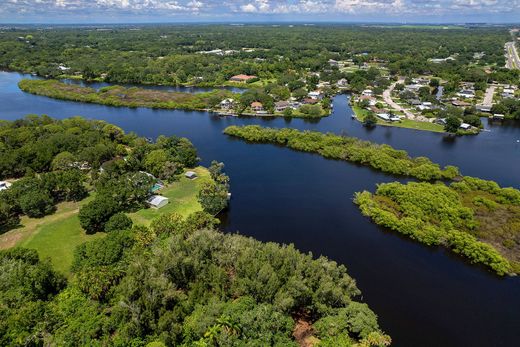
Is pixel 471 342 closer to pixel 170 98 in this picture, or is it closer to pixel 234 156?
pixel 234 156

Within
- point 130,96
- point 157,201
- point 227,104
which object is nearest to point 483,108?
point 227,104

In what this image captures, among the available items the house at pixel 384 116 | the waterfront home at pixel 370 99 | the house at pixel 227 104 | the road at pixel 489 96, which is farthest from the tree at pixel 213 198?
the road at pixel 489 96

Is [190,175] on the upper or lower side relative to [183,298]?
lower

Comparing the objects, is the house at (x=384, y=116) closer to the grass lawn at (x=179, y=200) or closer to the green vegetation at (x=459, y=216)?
the green vegetation at (x=459, y=216)

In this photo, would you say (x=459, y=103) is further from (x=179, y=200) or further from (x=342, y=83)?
(x=179, y=200)

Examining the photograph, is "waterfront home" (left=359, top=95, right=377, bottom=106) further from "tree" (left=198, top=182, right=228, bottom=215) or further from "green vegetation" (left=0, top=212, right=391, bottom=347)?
"green vegetation" (left=0, top=212, right=391, bottom=347)

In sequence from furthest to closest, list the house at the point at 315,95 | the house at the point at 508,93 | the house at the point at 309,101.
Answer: the house at the point at 315,95 → the house at the point at 508,93 → the house at the point at 309,101
